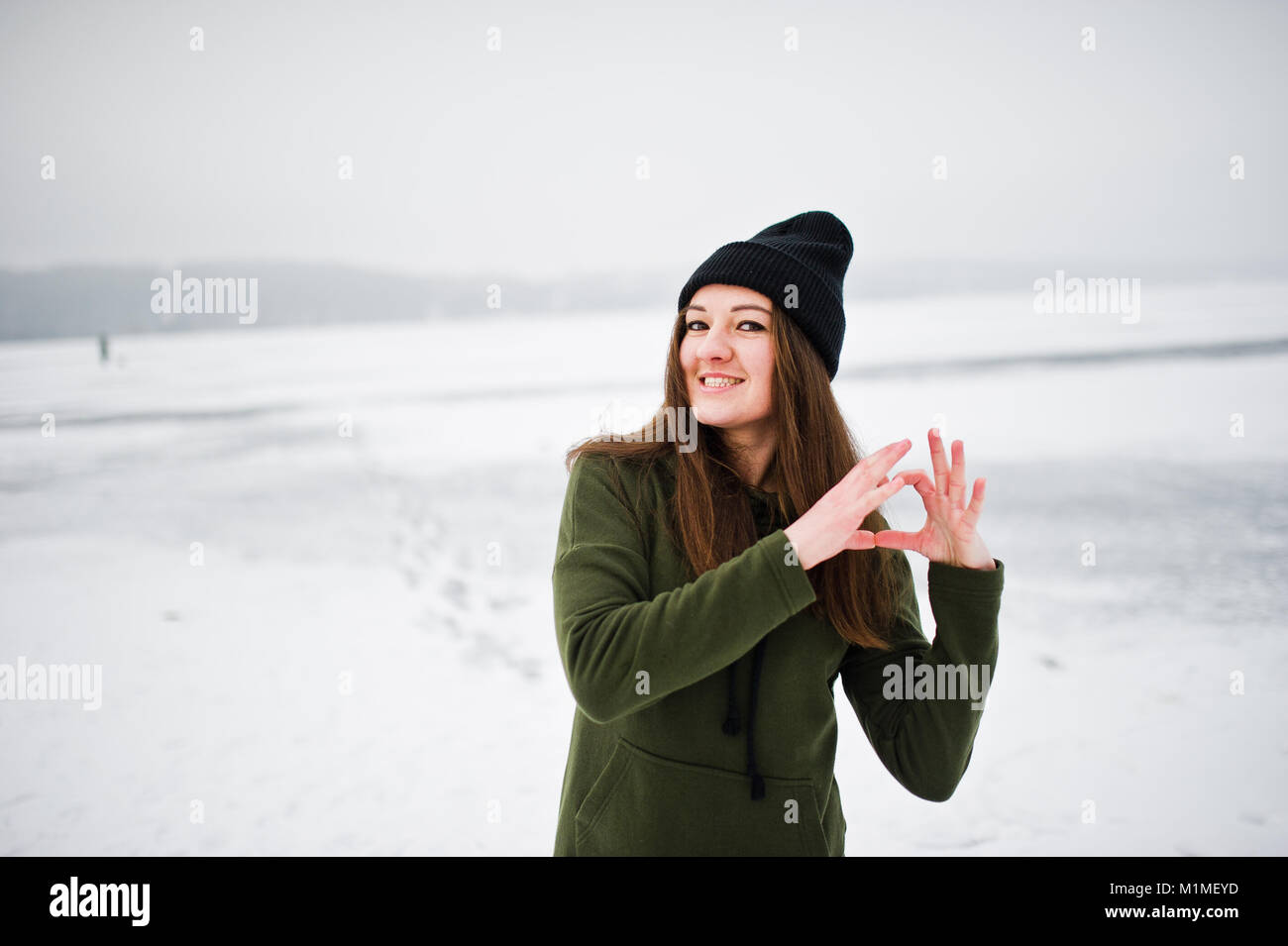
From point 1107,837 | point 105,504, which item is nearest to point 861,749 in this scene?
point 1107,837

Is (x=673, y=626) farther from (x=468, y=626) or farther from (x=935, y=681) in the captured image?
(x=468, y=626)

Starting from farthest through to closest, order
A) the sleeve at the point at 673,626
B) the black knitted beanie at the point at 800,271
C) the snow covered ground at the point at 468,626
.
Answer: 1. the snow covered ground at the point at 468,626
2. the black knitted beanie at the point at 800,271
3. the sleeve at the point at 673,626

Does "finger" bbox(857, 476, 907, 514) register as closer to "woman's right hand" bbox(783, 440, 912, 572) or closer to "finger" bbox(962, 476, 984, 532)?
"woman's right hand" bbox(783, 440, 912, 572)

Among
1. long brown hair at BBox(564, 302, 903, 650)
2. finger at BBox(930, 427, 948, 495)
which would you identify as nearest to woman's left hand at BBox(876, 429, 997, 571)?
finger at BBox(930, 427, 948, 495)

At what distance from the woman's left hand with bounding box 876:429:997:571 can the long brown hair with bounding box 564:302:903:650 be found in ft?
0.34

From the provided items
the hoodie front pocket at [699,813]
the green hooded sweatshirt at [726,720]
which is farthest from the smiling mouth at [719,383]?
the hoodie front pocket at [699,813]

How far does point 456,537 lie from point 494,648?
1854 mm

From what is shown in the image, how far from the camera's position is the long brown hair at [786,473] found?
55.5 inches

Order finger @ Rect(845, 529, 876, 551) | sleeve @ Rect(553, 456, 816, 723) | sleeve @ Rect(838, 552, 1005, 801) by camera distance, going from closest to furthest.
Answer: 1. sleeve @ Rect(553, 456, 816, 723)
2. finger @ Rect(845, 529, 876, 551)
3. sleeve @ Rect(838, 552, 1005, 801)

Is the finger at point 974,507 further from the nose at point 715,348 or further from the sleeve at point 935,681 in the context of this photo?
the nose at point 715,348

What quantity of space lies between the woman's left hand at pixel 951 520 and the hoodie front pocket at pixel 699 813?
408mm

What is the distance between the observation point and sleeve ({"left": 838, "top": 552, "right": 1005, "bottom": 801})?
54.8 inches

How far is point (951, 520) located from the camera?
4.61 ft
